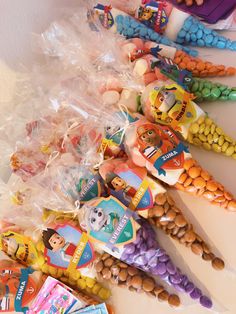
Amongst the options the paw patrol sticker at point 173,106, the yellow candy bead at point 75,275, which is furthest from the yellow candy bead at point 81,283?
the paw patrol sticker at point 173,106

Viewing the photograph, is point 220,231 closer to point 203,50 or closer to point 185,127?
point 185,127

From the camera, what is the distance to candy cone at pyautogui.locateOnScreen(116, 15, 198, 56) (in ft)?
3.79

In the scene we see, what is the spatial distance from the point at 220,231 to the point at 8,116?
58 centimetres

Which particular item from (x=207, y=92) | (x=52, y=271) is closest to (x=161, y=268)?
(x=52, y=271)

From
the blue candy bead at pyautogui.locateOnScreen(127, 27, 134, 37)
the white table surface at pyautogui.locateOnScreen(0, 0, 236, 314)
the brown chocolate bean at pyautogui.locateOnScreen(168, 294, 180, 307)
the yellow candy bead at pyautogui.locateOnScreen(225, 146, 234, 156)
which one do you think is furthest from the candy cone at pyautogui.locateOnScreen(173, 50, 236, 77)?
the brown chocolate bean at pyautogui.locateOnScreen(168, 294, 180, 307)

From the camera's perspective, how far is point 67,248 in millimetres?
854

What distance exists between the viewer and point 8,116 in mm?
1079

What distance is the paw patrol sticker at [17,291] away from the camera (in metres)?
0.84

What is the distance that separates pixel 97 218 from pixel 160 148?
19cm

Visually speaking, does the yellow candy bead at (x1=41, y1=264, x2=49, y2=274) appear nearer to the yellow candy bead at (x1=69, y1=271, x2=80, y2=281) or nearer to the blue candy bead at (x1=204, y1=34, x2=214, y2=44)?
the yellow candy bead at (x1=69, y1=271, x2=80, y2=281)

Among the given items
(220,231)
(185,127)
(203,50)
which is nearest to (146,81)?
(185,127)

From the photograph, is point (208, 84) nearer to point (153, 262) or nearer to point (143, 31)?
point (143, 31)

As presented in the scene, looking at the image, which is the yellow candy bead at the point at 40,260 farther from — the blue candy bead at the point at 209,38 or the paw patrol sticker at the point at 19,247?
the blue candy bead at the point at 209,38

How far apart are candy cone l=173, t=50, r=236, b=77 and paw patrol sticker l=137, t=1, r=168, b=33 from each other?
120 millimetres
